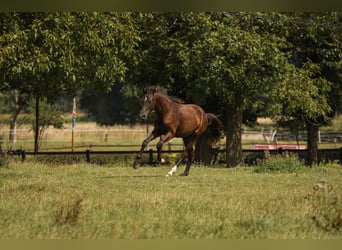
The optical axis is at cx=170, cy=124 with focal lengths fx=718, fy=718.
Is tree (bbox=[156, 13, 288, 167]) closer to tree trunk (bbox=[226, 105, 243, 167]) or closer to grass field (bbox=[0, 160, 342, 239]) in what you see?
tree trunk (bbox=[226, 105, 243, 167])

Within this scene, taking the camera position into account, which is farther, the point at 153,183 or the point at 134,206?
the point at 153,183

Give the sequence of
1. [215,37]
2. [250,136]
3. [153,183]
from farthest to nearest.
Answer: [250,136], [215,37], [153,183]

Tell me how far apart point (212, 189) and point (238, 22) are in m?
16.9

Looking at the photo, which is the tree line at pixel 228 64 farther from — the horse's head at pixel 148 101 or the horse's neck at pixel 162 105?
the horse's head at pixel 148 101

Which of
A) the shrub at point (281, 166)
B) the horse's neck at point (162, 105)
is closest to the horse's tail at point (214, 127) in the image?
the shrub at point (281, 166)

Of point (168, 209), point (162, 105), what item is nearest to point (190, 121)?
point (162, 105)

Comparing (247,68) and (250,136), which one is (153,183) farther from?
(250,136)

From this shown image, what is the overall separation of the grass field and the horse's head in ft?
5.67

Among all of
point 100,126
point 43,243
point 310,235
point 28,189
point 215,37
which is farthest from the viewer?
point 100,126

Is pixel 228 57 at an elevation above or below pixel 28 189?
above

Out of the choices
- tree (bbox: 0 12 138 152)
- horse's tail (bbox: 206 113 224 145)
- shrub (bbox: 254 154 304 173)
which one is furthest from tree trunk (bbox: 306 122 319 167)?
tree (bbox: 0 12 138 152)

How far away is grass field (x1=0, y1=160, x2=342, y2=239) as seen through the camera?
9547mm

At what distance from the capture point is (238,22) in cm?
3148

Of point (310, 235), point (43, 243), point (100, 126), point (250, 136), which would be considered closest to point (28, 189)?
point (310, 235)
